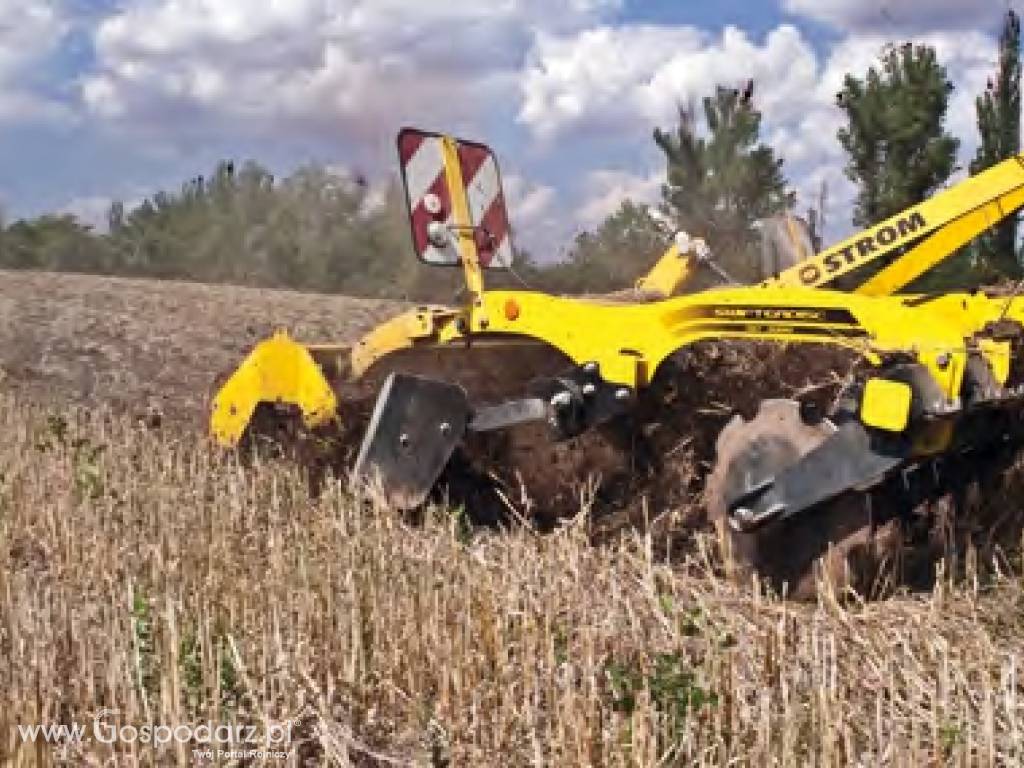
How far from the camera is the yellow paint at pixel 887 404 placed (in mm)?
4488

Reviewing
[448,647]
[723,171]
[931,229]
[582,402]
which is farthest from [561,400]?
[723,171]

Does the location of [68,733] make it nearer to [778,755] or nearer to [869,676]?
[778,755]

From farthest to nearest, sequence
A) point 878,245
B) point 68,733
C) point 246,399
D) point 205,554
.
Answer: point 246,399
point 878,245
point 205,554
point 68,733

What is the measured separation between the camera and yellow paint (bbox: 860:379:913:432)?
4.49 meters

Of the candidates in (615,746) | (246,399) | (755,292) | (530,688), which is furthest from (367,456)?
(615,746)

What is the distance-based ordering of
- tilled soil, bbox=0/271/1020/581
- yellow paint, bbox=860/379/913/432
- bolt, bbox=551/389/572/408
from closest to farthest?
yellow paint, bbox=860/379/913/432
bolt, bbox=551/389/572/408
tilled soil, bbox=0/271/1020/581

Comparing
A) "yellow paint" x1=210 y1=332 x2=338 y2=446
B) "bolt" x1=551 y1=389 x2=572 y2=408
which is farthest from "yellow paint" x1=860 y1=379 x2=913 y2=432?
"yellow paint" x1=210 y1=332 x2=338 y2=446

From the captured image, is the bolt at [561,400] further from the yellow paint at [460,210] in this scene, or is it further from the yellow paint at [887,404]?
the yellow paint at [887,404]

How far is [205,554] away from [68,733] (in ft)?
4.99

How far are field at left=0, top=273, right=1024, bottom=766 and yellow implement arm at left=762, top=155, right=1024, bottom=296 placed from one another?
1.28 m

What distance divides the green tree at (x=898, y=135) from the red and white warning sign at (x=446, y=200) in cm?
1122

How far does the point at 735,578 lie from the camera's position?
191 inches

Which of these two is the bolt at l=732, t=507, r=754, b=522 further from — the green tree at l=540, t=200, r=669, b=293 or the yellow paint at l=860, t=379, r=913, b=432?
the green tree at l=540, t=200, r=669, b=293

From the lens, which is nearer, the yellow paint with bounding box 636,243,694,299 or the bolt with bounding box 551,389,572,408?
the bolt with bounding box 551,389,572,408
